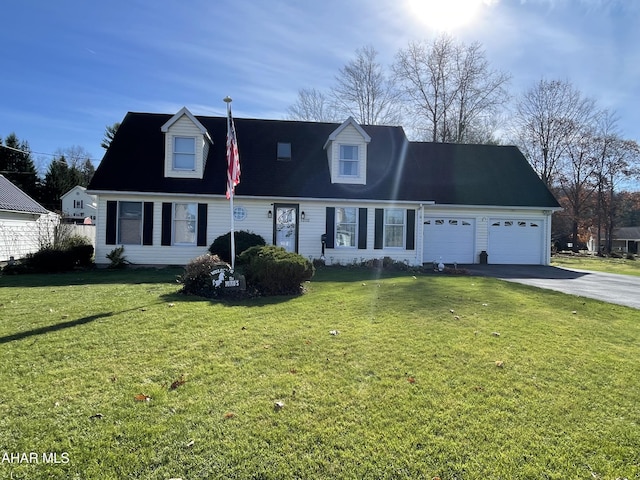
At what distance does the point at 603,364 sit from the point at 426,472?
337 cm

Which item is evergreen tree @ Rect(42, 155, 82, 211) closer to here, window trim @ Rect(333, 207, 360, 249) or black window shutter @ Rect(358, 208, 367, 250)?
window trim @ Rect(333, 207, 360, 249)

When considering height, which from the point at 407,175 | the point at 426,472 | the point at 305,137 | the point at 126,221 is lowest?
the point at 426,472

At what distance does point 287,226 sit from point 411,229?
5183 mm

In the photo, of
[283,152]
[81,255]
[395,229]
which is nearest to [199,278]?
[81,255]

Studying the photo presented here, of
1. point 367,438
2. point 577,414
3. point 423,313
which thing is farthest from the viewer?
point 423,313

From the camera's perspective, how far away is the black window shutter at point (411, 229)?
15727mm

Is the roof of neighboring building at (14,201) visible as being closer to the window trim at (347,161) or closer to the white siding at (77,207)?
the window trim at (347,161)

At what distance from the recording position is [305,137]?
17.6 meters

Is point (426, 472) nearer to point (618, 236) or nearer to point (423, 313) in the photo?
point (423, 313)

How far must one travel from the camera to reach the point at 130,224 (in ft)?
48.3

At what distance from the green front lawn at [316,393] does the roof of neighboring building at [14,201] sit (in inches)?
544

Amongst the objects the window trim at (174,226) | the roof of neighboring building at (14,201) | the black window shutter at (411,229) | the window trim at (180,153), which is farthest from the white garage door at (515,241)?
the roof of neighboring building at (14,201)

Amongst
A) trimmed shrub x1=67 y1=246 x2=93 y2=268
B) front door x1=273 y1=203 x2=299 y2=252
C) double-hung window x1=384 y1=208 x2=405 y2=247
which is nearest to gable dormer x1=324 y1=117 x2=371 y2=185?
double-hung window x1=384 y1=208 x2=405 y2=247

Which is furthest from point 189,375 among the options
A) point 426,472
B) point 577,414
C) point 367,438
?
point 577,414
